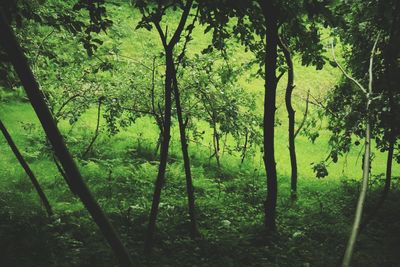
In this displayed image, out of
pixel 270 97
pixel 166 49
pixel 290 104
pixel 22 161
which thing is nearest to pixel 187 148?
pixel 290 104

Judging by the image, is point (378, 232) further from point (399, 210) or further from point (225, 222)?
point (225, 222)

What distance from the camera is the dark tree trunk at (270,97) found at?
17.1 ft

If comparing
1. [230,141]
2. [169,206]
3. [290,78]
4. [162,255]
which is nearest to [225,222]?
[169,206]

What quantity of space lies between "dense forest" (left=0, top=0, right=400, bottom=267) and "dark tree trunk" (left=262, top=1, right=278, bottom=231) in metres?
0.02

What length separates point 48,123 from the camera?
123 inches

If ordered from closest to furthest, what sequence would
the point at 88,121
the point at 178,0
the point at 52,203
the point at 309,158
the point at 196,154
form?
1. the point at 178,0
2. the point at 52,203
3. the point at 196,154
4. the point at 88,121
5. the point at 309,158

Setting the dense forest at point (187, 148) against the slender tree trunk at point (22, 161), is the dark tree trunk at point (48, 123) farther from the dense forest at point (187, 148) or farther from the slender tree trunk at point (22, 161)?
the slender tree trunk at point (22, 161)

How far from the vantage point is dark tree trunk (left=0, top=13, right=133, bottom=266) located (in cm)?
298

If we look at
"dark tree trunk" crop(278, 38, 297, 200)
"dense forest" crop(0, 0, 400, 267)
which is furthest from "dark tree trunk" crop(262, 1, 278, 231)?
"dark tree trunk" crop(278, 38, 297, 200)

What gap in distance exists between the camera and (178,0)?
15.7ft

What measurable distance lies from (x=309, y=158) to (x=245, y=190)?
6.83 meters

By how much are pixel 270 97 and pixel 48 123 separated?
3658mm

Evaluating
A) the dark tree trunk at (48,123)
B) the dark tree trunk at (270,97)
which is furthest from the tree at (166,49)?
the dark tree trunk at (48,123)

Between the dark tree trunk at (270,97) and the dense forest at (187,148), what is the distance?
0.02m
